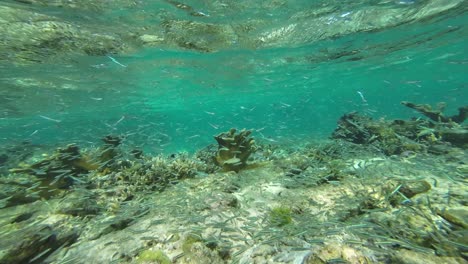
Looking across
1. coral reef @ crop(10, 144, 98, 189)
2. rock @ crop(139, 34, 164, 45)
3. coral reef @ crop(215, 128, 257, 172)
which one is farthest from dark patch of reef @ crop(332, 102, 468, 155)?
rock @ crop(139, 34, 164, 45)

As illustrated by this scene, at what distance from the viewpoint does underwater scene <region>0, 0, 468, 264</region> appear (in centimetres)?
378

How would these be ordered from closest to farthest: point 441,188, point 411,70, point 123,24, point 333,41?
point 441,188 → point 123,24 → point 333,41 → point 411,70

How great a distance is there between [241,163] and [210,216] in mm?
3075

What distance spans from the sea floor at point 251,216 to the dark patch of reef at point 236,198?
0.02 m

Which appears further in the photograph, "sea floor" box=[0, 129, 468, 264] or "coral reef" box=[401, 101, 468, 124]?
"coral reef" box=[401, 101, 468, 124]

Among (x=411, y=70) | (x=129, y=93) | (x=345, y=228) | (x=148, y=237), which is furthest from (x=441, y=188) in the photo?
(x=411, y=70)

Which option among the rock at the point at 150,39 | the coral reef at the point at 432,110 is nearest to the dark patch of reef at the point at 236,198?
the coral reef at the point at 432,110

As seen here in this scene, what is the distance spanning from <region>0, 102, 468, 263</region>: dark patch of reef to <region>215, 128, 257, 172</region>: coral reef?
0.03 m

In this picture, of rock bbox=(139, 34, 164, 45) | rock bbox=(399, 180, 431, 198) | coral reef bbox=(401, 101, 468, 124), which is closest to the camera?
rock bbox=(399, 180, 431, 198)

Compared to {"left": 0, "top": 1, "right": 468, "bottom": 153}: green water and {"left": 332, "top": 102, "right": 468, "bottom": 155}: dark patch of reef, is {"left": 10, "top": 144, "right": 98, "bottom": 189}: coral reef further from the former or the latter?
{"left": 332, "top": 102, "right": 468, "bottom": 155}: dark patch of reef

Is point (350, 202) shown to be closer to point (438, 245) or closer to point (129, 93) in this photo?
point (438, 245)

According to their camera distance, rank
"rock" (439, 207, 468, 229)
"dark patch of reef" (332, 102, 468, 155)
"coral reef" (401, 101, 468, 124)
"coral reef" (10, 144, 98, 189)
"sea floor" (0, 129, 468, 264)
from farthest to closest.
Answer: "coral reef" (401, 101, 468, 124) → "dark patch of reef" (332, 102, 468, 155) → "coral reef" (10, 144, 98, 189) → "rock" (439, 207, 468, 229) → "sea floor" (0, 129, 468, 264)

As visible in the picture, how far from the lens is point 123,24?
1366 centimetres

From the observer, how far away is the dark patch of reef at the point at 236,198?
3657 millimetres
